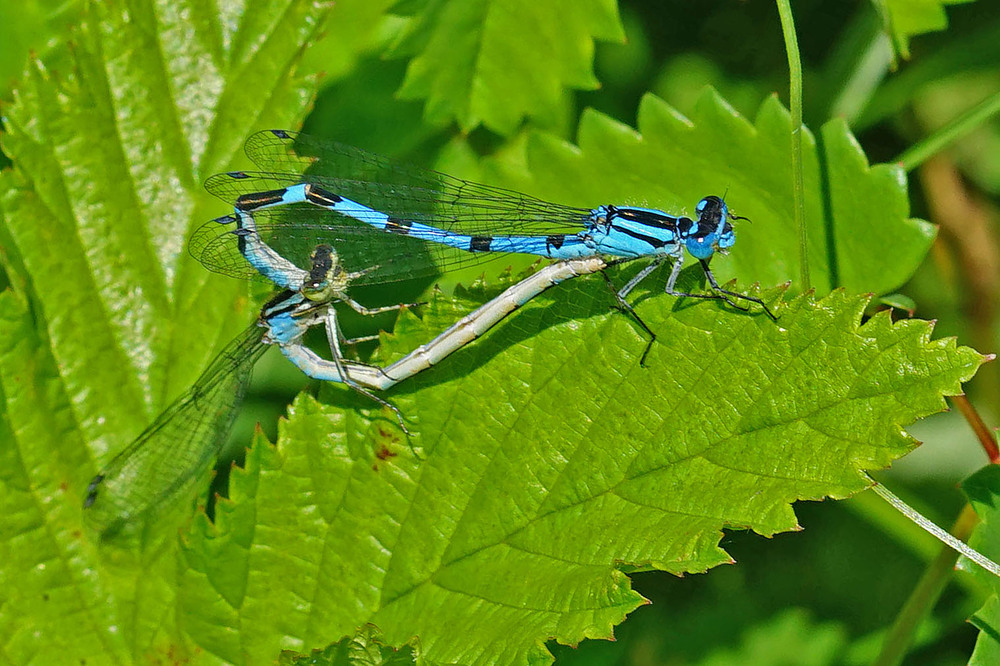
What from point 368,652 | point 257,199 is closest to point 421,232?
point 257,199

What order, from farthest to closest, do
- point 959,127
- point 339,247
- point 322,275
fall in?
point 959,127 < point 339,247 < point 322,275

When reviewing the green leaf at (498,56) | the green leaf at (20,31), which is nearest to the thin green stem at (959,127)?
the green leaf at (498,56)

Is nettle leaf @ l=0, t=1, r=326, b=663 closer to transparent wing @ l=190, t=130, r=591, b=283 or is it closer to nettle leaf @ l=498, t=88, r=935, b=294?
transparent wing @ l=190, t=130, r=591, b=283

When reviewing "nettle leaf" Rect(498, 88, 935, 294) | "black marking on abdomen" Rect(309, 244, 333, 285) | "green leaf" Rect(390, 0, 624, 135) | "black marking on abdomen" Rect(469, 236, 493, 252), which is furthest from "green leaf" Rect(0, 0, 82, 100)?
"nettle leaf" Rect(498, 88, 935, 294)

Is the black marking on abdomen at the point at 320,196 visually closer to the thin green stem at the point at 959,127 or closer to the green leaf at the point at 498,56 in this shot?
the green leaf at the point at 498,56

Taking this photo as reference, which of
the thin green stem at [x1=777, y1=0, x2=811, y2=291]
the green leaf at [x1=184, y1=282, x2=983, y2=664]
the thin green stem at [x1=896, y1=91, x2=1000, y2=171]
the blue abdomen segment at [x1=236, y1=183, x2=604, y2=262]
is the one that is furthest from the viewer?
the thin green stem at [x1=896, y1=91, x2=1000, y2=171]

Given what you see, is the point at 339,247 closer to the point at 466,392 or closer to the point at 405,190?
the point at 405,190

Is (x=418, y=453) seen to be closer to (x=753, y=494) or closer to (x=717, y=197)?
(x=753, y=494)
